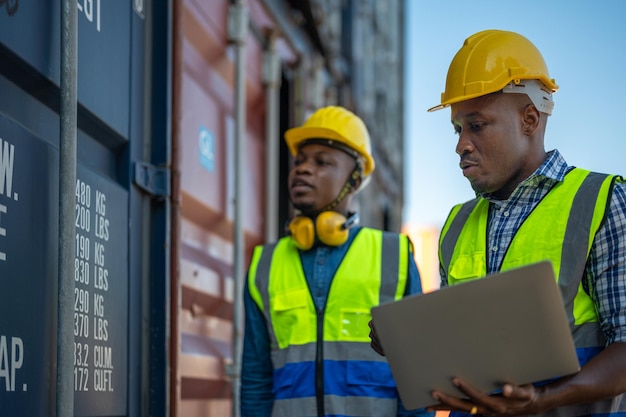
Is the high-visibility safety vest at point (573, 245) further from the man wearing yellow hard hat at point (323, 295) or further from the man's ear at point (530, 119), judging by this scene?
the man wearing yellow hard hat at point (323, 295)

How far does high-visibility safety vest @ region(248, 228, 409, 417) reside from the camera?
3127mm

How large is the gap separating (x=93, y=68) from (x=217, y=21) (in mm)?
1412

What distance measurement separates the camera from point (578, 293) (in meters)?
2.14

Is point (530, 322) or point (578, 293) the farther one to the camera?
point (578, 293)

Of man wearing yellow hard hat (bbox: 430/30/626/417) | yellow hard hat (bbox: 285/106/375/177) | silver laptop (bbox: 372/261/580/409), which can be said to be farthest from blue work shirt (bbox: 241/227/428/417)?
silver laptop (bbox: 372/261/580/409)

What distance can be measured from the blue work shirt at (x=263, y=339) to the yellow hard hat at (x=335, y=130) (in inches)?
16.8

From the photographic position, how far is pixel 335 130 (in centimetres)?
354

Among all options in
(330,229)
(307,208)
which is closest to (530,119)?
(330,229)

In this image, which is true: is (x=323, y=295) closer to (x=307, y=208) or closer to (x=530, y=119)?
(x=307, y=208)

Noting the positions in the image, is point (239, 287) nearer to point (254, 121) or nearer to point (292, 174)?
point (292, 174)

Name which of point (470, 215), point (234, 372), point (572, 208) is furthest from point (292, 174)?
point (572, 208)

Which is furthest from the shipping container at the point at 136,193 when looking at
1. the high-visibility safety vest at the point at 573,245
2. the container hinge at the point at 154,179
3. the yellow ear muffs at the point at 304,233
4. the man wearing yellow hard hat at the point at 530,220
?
the high-visibility safety vest at the point at 573,245

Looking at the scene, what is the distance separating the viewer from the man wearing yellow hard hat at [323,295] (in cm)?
314

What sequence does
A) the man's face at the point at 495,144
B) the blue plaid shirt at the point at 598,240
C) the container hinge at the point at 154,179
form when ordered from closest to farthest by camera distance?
the blue plaid shirt at the point at 598,240
the man's face at the point at 495,144
the container hinge at the point at 154,179
